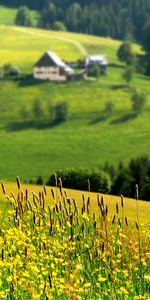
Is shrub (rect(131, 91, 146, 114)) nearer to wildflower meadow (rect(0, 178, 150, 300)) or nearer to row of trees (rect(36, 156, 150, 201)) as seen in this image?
row of trees (rect(36, 156, 150, 201))

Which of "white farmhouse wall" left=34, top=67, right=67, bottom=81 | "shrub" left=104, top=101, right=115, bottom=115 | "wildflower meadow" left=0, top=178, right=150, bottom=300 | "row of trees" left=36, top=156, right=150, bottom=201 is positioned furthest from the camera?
"white farmhouse wall" left=34, top=67, right=67, bottom=81

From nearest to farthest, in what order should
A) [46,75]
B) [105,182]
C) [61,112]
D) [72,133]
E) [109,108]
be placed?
[105,182]
[72,133]
[61,112]
[109,108]
[46,75]

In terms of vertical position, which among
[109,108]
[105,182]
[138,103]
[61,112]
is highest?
[138,103]

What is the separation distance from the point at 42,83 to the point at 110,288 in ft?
576

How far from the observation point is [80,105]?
170875mm

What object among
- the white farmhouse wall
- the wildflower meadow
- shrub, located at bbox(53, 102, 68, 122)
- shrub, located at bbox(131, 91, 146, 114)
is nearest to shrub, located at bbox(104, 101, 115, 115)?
shrub, located at bbox(131, 91, 146, 114)

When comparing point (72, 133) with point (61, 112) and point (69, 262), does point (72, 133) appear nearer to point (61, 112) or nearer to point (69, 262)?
point (61, 112)

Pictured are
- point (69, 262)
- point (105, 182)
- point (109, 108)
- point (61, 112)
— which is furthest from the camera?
point (109, 108)

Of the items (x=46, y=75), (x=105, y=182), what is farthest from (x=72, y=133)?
(x=105, y=182)

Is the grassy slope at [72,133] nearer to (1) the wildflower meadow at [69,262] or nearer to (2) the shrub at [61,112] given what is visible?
(2) the shrub at [61,112]

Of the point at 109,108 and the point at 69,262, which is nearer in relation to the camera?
the point at 69,262

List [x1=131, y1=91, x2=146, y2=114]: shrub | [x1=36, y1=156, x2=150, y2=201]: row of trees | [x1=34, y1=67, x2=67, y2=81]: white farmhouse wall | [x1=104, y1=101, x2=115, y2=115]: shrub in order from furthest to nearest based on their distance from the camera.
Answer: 1. [x1=34, y1=67, x2=67, y2=81]: white farmhouse wall
2. [x1=131, y1=91, x2=146, y2=114]: shrub
3. [x1=104, y1=101, x2=115, y2=115]: shrub
4. [x1=36, y1=156, x2=150, y2=201]: row of trees

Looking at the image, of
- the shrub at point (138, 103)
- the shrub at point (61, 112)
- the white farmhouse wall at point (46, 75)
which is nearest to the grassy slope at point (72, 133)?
the shrub at point (138, 103)

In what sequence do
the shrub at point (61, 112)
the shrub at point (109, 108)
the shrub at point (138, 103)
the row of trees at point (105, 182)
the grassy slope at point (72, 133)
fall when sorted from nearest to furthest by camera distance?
the row of trees at point (105, 182), the grassy slope at point (72, 133), the shrub at point (61, 112), the shrub at point (109, 108), the shrub at point (138, 103)
